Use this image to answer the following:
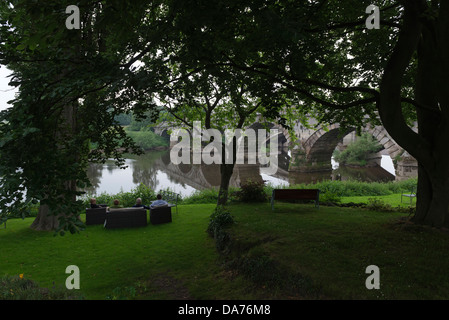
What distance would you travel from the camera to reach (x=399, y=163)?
26.8 metres

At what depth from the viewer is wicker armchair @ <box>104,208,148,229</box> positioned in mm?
9461

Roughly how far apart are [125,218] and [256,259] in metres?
5.54

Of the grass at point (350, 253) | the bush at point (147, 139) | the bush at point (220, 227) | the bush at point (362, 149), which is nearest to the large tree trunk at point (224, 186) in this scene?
the bush at point (220, 227)

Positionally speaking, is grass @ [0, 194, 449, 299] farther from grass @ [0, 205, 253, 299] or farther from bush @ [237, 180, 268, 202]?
bush @ [237, 180, 268, 202]

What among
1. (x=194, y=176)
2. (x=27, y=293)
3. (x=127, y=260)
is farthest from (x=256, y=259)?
(x=194, y=176)

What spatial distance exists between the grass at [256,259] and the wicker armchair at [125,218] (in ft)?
1.44

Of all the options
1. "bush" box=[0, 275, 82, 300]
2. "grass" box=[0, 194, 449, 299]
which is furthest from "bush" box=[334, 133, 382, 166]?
"bush" box=[0, 275, 82, 300]

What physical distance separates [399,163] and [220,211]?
24062 millimetres

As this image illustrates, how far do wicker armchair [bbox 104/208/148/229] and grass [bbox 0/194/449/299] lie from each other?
439 mm

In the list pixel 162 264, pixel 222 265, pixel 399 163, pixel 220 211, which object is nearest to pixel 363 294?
pixel 222 265

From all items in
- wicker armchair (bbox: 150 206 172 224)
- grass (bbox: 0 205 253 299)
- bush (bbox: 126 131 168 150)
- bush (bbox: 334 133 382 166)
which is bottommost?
grass (bbox: 0 205 253 299)

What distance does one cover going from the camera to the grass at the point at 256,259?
4383 millimetres

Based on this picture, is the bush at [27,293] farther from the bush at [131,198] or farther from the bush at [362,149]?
the bush at [362,149]

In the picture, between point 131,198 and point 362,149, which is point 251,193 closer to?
point 131,198
